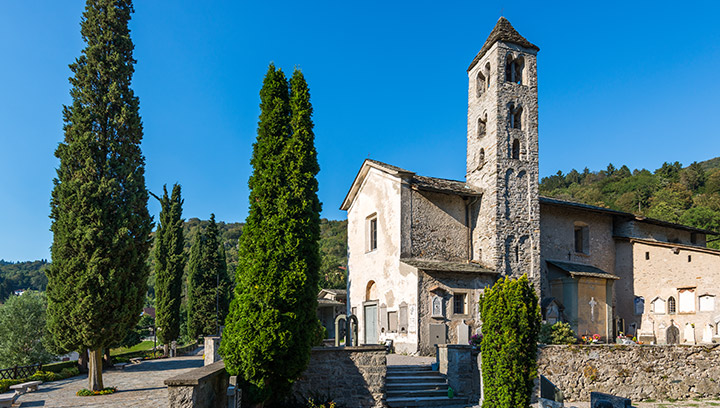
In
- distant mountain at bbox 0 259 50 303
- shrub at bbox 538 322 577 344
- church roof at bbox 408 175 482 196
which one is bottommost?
distant mountain at bbox 0 259 50 303

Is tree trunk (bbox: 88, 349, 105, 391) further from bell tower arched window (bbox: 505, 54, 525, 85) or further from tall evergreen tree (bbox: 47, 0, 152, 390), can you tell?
bell tower arched window (bbox: 505, 54, 525, 85)

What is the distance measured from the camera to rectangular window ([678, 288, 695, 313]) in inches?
902

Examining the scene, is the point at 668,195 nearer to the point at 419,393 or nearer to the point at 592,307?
the point at 592,307

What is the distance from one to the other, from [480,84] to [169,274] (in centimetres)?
2141

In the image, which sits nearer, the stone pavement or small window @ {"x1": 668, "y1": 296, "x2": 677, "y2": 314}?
the stone pavement

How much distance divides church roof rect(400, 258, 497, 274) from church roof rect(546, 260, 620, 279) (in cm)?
420

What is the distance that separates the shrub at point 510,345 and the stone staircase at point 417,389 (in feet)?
9.03

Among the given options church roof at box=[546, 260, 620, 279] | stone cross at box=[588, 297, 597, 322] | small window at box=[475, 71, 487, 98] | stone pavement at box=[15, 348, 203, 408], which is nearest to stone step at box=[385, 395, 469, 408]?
stone pavement at box=[15, 348, 203, 408]

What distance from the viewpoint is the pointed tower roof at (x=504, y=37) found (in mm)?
23016

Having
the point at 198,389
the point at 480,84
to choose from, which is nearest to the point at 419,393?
the point at 198,389

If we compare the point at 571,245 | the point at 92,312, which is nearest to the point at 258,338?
the point at 92,312

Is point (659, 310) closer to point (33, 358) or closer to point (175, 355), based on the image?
point (175, 355)

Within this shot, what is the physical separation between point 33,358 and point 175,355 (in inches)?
284

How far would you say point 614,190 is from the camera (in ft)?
231
